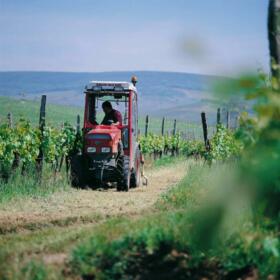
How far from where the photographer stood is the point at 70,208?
9219 millimetres

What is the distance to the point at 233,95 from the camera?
1.16 m

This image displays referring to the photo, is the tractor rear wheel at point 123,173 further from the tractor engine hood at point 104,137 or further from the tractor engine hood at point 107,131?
the tractor engine hood at point 107,131

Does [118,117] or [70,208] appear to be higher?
[118,117]

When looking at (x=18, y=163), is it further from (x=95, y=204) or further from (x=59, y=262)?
(x=59, y=262)

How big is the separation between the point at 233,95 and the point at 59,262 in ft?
9.80

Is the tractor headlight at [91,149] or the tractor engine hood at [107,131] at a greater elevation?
the tractor engine hood at [107,131]

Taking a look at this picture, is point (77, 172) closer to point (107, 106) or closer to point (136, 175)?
point (107, 106)

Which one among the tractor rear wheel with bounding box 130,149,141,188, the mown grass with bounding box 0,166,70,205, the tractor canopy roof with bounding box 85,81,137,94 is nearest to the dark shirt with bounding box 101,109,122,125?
the tractor canopy roof with bounding box 85,81,137,94

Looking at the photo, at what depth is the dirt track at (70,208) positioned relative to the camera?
783 cm

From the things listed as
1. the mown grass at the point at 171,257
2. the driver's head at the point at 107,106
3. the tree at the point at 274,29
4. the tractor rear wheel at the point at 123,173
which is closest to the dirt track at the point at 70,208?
the tractor rear wheel at the point at 123,173

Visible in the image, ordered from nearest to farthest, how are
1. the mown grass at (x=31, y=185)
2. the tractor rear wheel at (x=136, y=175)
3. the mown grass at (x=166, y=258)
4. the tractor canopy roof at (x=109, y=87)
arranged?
the mown grass at (x=166, y=258), the mown grass at (x=31, y=185), the tractor canopy roof at (x=109, y=87), the tractor rear wheel at (x=136, y=175)

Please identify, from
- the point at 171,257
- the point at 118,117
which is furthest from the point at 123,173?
the point at 171,257

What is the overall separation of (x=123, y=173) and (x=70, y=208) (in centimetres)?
286

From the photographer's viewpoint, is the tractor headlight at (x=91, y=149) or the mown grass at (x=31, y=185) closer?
the mown grass at (x=31, y=185)
